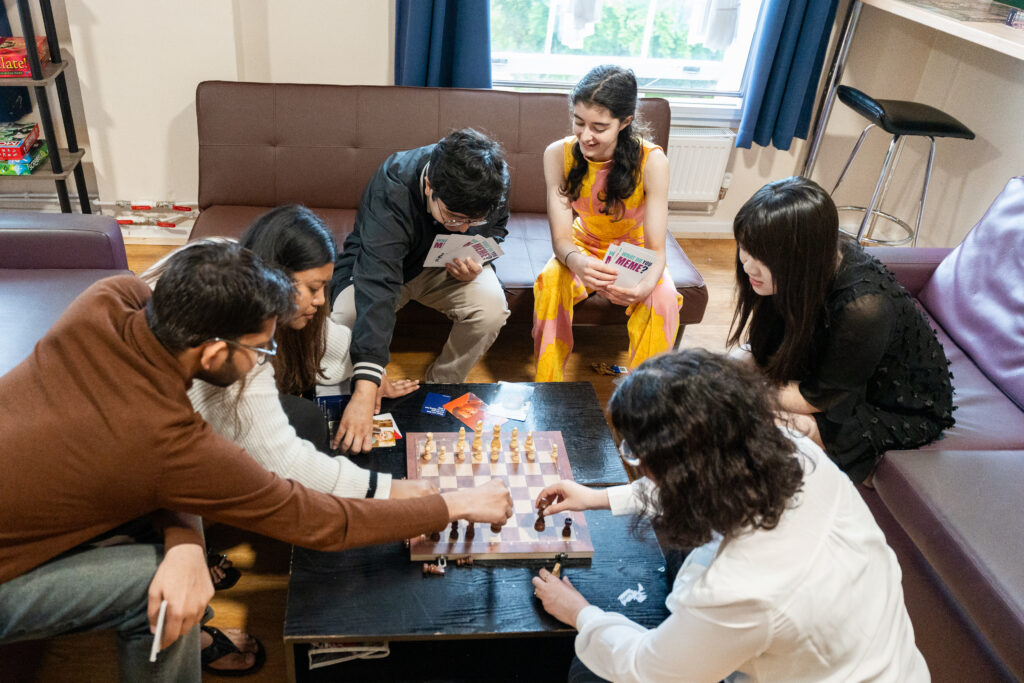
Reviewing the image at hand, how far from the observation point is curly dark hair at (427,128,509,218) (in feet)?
6.79

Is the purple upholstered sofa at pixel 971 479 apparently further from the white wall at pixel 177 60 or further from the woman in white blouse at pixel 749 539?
the white wall at pixel 177 60

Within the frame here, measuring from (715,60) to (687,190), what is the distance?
651 mm

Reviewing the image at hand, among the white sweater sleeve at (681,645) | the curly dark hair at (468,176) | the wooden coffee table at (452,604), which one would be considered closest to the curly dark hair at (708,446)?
the white sweater sleeve at (681,645)

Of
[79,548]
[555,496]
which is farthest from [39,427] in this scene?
[555,496]

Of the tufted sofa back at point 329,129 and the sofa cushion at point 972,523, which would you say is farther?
the tufted sofa back at point 329,129

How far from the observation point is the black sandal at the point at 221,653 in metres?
1.77

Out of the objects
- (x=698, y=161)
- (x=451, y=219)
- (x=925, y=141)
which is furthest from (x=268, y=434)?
(x=925, y=141)

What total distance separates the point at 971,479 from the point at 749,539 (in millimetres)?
1127

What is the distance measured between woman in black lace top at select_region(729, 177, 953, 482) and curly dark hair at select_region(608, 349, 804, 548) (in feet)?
2.01

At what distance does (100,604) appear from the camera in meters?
1.37

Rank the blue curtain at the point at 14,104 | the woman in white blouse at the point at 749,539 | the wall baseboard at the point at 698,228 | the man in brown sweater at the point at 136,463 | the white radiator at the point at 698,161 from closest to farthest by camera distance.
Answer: the woman in white blouse at the point at 749,539, the man in brown sweater at the point at 136,463, the blue curtain at the point at 14,104, the white radiator at the point at 698,161, the wall baseboard at the point at 698,228

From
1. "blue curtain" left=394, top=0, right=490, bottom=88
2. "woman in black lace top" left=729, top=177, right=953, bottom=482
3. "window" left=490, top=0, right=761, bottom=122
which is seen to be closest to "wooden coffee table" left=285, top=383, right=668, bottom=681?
"woman in black lace top" left=729, top=177, right=953, bottom=482

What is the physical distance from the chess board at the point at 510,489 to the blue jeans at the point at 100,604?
1.62ft

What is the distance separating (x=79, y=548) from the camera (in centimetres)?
143
